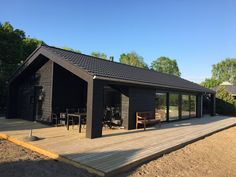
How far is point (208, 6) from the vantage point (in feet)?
40.2

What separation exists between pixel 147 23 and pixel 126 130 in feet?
32.8

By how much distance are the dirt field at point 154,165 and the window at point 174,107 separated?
6302 mm

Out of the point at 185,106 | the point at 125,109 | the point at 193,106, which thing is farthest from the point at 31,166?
the point at 193,106

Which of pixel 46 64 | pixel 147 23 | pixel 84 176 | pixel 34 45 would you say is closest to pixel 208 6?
pixel 147 23

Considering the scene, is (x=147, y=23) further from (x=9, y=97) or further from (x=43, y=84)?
(x=9, y=97)

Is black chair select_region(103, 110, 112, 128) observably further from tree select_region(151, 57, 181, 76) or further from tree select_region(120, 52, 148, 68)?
tree select_region(151, 57, 181, 76)

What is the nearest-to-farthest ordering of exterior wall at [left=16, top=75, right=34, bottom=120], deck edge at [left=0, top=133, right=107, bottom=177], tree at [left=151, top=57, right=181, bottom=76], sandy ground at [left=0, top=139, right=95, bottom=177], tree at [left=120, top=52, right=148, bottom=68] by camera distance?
sandy ground at [left=0, top=139, right=95, bottom=177], deck edge at [left=0, top=133, right=107, bottom=177], exterior wall at [left=16, top=75, right=34, bottom=120], tree at [left=120, top=52, right=148, bottom=68], tree at [left=151, top=57, right=181, bottom=76]

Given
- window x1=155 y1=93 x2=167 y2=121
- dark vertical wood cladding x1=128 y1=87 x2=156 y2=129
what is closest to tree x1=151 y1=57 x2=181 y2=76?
window x1=155 y1=93 x2=167 y2=121

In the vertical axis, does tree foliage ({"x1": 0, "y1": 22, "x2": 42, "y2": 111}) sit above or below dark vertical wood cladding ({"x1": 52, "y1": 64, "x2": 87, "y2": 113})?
above

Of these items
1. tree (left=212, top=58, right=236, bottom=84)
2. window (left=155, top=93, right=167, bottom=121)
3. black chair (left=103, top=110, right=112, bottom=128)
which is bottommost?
black chair (left=103, top=110, right=112, bottom=128)

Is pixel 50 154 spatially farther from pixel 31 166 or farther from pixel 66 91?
pixel 66 91

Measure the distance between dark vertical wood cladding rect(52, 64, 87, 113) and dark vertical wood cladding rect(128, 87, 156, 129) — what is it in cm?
309

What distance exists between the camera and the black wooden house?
28.3 feet

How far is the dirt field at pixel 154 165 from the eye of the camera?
459 cm
